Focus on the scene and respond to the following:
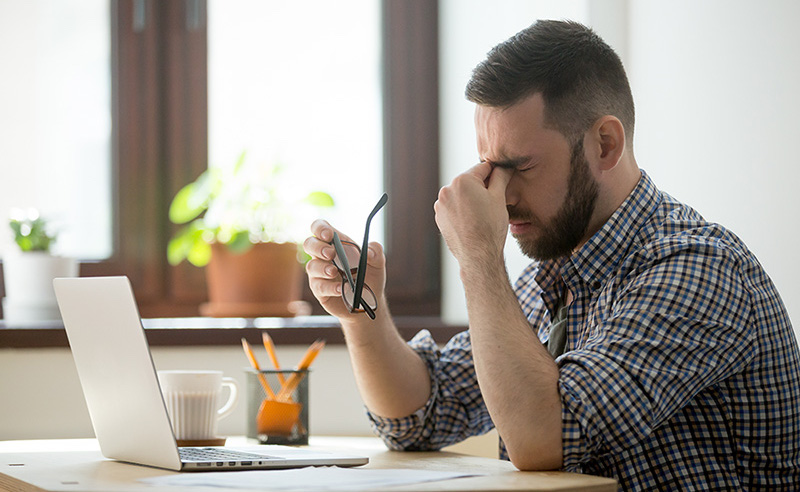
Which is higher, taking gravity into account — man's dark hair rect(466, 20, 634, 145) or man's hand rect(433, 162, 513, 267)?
man's dark hair rect(466, 20, 634, 145)

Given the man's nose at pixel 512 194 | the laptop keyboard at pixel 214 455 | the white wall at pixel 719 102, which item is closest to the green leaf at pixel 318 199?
the white wall at pixel 719 102

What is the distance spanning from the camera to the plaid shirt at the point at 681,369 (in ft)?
3.84

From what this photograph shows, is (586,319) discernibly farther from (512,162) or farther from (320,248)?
(320,248)

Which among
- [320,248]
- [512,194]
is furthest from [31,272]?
[512,194]

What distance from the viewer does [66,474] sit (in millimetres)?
1115

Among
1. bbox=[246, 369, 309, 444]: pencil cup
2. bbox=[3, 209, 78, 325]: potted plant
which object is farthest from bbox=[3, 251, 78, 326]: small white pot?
bbox=[246, 369, 309, 444]: pencil cup

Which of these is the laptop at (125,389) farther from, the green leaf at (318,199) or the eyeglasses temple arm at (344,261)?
the green leaf at (318,199)

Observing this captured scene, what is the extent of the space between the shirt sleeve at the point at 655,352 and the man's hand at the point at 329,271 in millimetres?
384

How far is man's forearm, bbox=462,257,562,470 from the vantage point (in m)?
1.16

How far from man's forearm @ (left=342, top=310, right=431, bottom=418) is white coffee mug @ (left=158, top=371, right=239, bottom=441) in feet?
0.76

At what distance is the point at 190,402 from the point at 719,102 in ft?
3.42

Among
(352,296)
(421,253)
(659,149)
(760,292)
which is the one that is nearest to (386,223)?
(421,253)

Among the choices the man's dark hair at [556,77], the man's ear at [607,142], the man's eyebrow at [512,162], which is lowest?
the man's eyebrow at [512,162]

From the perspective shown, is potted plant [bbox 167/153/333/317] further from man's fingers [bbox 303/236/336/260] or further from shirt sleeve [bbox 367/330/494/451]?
man's fingers [bbox 303/236/336/260]
